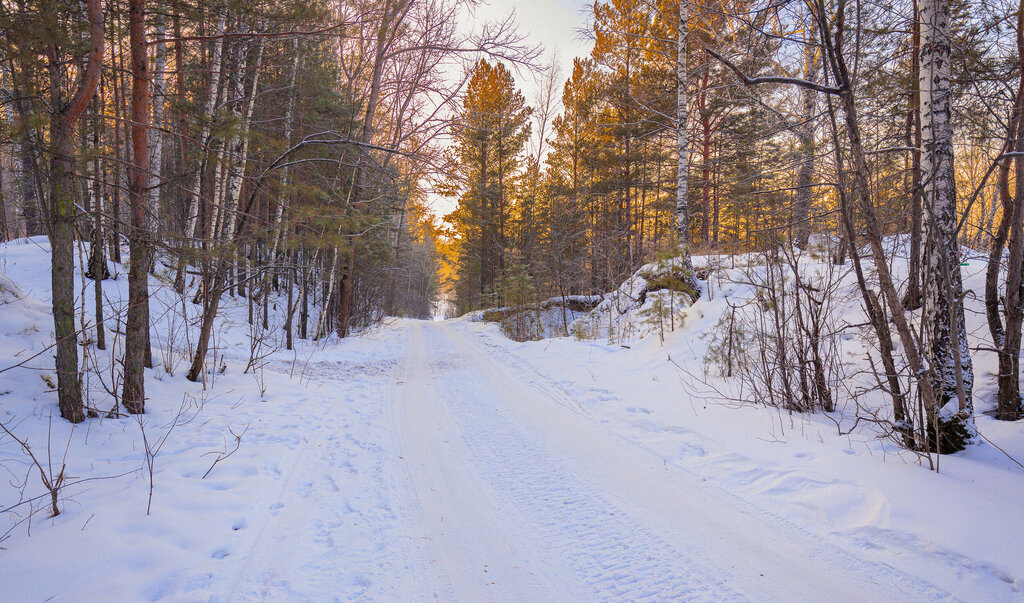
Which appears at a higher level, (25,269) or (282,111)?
(282,111)

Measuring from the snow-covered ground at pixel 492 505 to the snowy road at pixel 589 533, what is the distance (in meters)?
0.01

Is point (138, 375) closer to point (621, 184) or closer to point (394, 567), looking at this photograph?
point (394, 567)

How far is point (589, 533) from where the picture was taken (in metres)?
2.64

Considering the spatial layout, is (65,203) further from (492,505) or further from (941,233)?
(941,233)

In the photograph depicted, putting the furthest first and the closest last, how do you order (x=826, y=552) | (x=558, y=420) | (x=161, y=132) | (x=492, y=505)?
(x=161, y=132), (x=558, y=420), (x=492, y=505), (x=826, y=552)

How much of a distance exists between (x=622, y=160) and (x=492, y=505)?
15558mm

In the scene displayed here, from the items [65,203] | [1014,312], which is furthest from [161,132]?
[1014,312]

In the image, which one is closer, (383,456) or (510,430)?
(383,456)

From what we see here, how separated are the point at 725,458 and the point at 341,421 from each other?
13.9ft

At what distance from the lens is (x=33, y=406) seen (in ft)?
12.6

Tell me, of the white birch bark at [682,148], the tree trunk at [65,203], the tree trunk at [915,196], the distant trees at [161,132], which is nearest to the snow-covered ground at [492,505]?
the tree trunk at [65,203]

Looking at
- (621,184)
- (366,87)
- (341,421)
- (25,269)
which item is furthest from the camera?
(621,184)

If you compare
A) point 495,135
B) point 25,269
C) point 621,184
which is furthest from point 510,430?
point 495,135

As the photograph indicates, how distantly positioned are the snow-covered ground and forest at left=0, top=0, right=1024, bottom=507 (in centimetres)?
60
